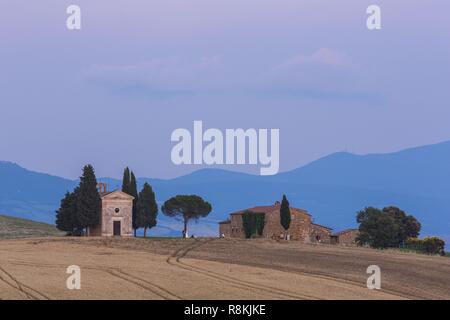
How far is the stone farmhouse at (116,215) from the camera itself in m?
113

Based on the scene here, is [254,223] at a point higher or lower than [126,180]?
lower

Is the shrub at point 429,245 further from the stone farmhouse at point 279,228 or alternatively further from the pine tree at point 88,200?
the pine tree at point 88,200

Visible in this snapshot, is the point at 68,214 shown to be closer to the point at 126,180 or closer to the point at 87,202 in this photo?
the point at 87,202

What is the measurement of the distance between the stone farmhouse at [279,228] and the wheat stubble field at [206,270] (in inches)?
763

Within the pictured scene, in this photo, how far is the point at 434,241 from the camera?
437 ft

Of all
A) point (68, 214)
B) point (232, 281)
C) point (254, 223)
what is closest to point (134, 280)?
point (232, 281)

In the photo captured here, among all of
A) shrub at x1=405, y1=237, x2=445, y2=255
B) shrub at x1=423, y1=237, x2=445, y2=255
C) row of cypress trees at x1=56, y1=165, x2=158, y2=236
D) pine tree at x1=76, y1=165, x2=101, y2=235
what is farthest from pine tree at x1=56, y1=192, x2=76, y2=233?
shrub at x1=423, y1=237, x2=445, y2=255

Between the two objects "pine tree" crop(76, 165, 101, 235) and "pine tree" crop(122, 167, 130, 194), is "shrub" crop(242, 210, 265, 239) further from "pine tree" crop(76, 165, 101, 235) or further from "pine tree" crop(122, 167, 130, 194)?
"pine tree" crop(76, 165, 101, 235)

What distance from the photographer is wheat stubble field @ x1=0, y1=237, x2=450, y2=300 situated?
55.1 metres

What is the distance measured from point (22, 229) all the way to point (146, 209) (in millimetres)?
34258

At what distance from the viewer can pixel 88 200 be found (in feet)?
370

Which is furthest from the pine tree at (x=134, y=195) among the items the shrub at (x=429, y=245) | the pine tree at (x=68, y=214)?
the shrub at (x=429, y=245)
